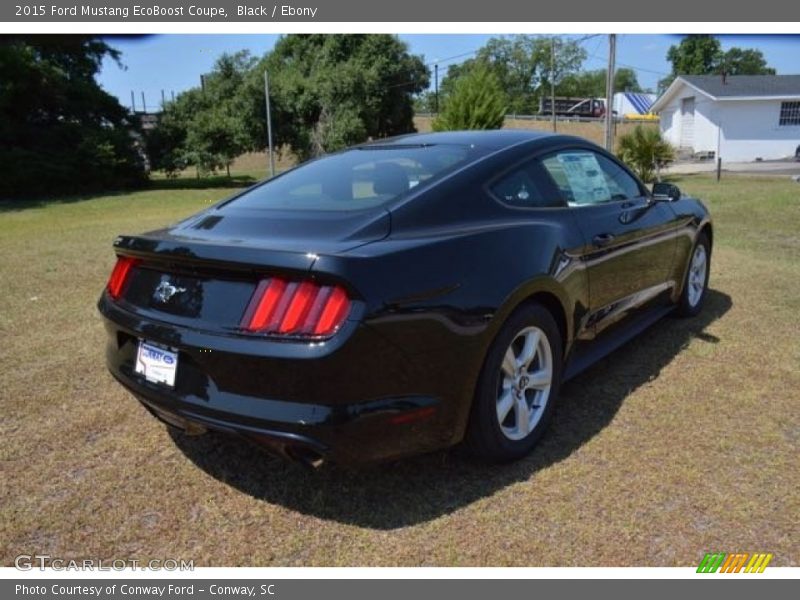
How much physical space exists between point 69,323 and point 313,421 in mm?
3959

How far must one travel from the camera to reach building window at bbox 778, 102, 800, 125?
3319 cm

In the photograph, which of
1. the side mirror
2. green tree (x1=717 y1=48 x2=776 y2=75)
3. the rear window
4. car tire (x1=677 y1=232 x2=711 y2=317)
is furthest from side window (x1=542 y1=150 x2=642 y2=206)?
green tree (x1=717 y1=48 x2=776 y2=75)

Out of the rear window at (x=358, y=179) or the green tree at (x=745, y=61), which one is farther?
the green tree at (x=745, y=61)

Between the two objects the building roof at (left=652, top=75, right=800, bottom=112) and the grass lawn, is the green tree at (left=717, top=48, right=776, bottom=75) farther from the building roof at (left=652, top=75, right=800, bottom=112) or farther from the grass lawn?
the grass lawn

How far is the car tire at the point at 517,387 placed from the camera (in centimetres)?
281

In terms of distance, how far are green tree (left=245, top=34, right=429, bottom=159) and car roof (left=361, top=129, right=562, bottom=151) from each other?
25886 millimetres

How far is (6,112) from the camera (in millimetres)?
23609

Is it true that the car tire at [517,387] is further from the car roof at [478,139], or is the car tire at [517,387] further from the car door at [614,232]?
the car roof at [478,139]

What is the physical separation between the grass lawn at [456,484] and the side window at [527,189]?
3.75ft

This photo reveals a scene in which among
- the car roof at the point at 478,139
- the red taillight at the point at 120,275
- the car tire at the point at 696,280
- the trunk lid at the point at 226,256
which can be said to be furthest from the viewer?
the car tire at the point at 696,280

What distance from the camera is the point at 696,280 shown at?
530cm

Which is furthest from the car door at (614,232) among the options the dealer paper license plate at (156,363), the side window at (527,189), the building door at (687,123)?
the building door at (687,123)

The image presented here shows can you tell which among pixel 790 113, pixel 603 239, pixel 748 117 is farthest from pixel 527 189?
pixel 790 113

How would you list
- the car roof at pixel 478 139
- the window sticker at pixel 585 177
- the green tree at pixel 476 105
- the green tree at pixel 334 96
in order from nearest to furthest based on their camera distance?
1. the car roof at pixel 478 139
2. the window sticker at pixel 585 177
3. the green tree at pixel 476 105
4. the green tree at pixel 334 96
